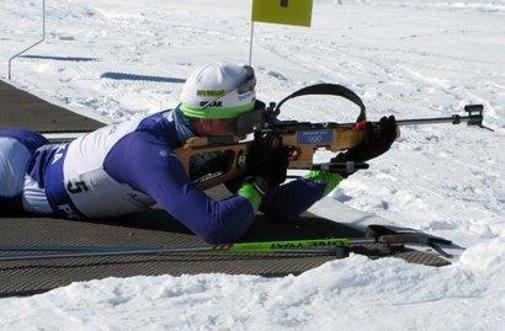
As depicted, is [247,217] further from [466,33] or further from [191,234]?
[466,33]

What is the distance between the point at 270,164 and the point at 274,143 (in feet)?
0.60

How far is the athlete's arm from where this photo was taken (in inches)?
146

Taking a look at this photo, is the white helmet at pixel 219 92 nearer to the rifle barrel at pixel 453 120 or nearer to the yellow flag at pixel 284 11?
the rifle barrel at pixel 453 120

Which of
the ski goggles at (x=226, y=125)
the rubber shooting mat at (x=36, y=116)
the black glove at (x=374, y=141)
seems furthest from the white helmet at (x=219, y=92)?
the rubber shooting mat at (x=36, y=116)

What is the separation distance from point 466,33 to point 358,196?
16500mm

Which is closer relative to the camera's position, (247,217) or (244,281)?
(244,281)

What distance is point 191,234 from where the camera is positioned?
4.22m

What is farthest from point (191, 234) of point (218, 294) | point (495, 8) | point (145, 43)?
point (495, 8)

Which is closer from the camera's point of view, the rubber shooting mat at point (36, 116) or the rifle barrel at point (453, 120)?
the rifle barrel at point (453, 120)

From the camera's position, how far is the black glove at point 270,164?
4051 millimetres

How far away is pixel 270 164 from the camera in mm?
4066

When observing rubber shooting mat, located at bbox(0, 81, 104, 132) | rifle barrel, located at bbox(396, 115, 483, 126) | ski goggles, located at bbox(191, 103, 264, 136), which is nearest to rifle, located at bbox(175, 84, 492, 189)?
ski goggles, located at bbox(191, 103, 264, 136)

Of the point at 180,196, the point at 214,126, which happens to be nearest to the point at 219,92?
the point at 214,126

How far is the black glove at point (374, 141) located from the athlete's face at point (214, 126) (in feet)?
2.51
